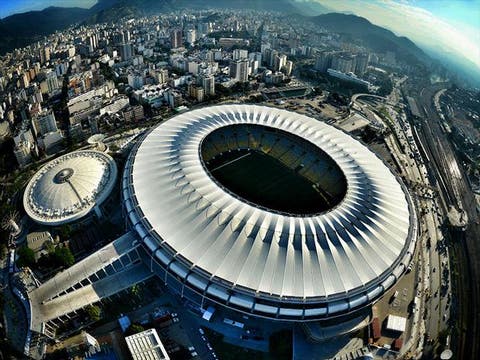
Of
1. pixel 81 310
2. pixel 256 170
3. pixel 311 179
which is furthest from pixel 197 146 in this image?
pixel 81 310

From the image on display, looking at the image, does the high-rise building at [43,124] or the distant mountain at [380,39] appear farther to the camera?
the distant mountain at [380,39]

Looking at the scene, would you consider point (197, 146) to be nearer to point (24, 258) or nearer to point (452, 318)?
point (24, 258)

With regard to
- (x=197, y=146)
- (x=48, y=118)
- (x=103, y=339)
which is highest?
(x=197, y=146)

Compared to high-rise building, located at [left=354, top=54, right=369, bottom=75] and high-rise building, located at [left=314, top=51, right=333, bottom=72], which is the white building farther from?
high-rise building, located at [left=354, top=54, right=369, bottom=75]

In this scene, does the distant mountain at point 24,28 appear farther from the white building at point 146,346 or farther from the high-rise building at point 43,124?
the white building at point 146,346

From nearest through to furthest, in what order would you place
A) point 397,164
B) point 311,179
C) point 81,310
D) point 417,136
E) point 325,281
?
1. point 325,281
2. point 81,310
3. point 311,179
4. point 397,164
5. point 417,136

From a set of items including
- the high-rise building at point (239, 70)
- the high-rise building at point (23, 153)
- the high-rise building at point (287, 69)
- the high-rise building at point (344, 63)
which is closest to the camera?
the high-rise building at point (23, 153)

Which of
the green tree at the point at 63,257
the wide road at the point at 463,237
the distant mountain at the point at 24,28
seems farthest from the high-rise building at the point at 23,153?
the distant mountain at the point at 24,28

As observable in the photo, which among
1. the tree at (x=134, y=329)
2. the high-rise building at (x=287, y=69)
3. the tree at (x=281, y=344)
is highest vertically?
the high-rise building at (x=287, y=69)
